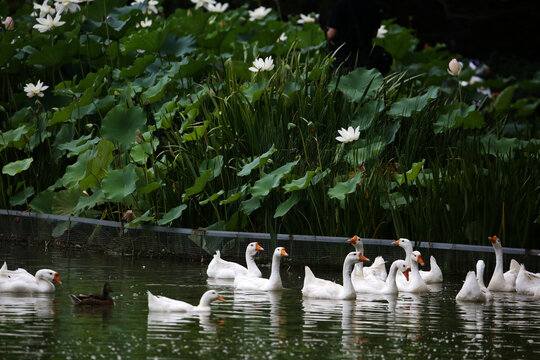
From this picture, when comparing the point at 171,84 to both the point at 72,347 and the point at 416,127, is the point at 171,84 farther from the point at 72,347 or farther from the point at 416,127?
the point at 72,347

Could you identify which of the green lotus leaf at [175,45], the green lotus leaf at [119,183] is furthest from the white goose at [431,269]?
the green lotus leaf at [175,45]

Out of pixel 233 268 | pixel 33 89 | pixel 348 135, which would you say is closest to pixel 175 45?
pixel 33 89

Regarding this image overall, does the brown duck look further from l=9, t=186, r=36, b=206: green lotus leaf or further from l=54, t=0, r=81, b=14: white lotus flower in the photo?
l=54, t=0, r=81, b=14: white lotus flower

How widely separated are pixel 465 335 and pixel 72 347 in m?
2.59

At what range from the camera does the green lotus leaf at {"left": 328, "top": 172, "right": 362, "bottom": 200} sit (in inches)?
423

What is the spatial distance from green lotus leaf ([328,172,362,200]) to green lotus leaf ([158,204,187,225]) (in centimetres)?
155

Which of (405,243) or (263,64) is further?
(263,64)

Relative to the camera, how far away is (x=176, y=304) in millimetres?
8031

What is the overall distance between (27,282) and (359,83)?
5.03 m

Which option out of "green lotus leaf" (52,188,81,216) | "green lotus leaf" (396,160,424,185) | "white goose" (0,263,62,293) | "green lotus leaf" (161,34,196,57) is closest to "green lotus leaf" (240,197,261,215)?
"green lotus leaf" (396,160,424,185)

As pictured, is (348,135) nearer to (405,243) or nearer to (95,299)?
(405,243)

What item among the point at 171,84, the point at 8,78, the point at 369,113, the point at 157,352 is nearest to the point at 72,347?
the point at 157,352

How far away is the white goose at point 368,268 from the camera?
995cm

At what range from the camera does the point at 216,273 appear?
403 inches
